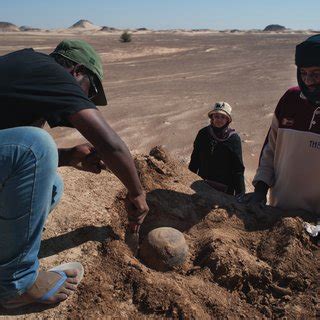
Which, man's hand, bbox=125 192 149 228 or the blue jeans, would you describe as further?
man's hand, bbox=125 192 149 228

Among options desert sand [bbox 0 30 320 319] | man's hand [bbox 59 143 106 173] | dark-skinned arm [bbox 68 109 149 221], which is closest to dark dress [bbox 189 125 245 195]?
desert sand [bbox 0 30 320 319]

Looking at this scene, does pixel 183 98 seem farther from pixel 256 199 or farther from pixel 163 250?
pixel 163 250

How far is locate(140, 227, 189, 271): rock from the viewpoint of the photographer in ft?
10.3

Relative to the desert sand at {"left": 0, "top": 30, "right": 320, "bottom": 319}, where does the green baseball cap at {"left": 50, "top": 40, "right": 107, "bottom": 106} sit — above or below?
above

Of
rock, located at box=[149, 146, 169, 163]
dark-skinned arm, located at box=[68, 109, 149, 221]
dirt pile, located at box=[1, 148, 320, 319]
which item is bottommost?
dirt pile, located at box=[1, 148, 320, 319]

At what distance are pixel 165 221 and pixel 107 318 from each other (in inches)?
48.6

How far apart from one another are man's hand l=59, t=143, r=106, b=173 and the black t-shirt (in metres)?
0.73

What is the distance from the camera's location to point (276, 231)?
3545mm

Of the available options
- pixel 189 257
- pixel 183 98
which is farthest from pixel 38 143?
pixel 183 98

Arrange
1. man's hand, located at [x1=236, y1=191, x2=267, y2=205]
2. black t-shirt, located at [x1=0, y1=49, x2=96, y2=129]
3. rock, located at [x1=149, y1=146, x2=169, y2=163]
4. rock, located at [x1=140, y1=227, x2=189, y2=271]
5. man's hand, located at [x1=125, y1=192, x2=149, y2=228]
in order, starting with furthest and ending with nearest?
1. rock, located at [x1=149, y1=146, x2=169, y2=163]
2. man's hand, located at [x1=236, y1=191, x2=267, y2=205]
3. rock, located at [x1=140, y1=227, x2=189, y2=271]
4. man's hand, located at [x1=125, y1=192, x2=149, y2=228]
5. black t-shirt, located at [x1=0, y1=49, x2=96, y2=129]

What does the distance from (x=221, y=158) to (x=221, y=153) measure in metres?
0.06

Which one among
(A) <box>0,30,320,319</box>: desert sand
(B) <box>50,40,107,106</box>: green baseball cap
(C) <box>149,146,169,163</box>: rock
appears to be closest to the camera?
(B) <box>50,40,107,106</box>: green baseball cap

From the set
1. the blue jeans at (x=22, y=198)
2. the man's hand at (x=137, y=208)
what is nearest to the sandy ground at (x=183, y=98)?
the man's hand at (x=137, y=208)

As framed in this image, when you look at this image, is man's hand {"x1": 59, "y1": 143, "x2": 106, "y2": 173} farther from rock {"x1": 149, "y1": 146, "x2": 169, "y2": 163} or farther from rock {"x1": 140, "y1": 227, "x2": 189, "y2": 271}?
rock {"x1": 149, "y1": 146, "x2": 169, "y2": 163}
